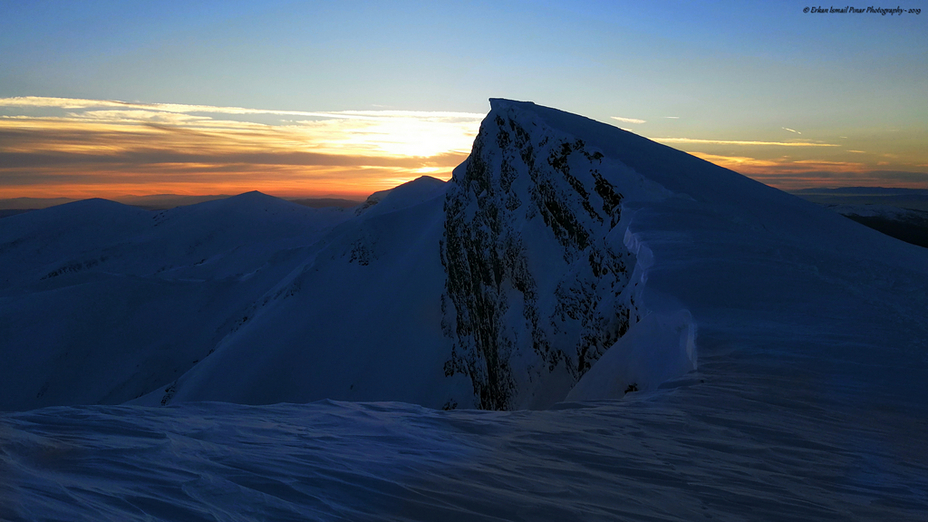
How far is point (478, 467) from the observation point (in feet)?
12.3

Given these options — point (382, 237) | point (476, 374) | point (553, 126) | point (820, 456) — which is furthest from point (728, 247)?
Answer: point (382, 237)

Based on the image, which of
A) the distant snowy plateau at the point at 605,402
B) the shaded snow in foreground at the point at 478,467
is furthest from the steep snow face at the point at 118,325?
the shaded snow in foreground at the point at 478,467

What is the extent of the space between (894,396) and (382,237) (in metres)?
43.4

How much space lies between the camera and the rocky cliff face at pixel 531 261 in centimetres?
1350

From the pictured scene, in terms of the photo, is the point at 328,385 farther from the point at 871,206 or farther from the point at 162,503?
the point at 871,206

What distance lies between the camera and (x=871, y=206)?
124750 millimetres

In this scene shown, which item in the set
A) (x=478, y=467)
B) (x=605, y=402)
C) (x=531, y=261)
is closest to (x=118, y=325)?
(x=531, y=261)

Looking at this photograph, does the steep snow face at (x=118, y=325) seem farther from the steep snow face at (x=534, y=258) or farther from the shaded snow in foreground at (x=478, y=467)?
the shaded snow in foreground at (x=478, y=467)

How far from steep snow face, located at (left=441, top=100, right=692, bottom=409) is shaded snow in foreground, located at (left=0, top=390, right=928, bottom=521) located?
5.11 m

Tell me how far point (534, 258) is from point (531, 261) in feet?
0.63

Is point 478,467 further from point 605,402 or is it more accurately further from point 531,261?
point 531,261

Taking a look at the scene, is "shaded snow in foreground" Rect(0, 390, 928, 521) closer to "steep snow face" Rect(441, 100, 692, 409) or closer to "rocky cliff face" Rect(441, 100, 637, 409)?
"steep snow face" Rect(441, 100, 692, 409)

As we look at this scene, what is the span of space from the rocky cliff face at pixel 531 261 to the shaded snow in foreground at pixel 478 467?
5.28 m

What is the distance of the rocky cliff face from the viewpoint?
531 inches
